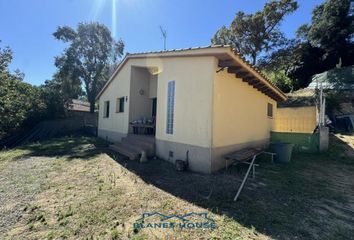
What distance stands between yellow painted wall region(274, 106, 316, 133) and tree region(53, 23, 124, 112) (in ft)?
69.5

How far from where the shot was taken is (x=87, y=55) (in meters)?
25.0

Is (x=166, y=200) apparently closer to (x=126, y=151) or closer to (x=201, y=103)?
(x=201, y=103)

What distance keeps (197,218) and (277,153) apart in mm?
6068

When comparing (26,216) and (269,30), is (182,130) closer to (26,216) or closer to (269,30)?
(26,216)

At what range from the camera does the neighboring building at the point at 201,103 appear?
6.77m

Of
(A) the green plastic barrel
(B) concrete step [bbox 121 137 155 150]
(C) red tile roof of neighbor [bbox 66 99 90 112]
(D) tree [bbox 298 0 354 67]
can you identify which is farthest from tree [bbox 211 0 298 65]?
(C) red tile roof of neighbor [bbox 66 99 90 112]

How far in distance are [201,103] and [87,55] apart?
22.7 metres

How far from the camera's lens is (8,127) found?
56.6 feet

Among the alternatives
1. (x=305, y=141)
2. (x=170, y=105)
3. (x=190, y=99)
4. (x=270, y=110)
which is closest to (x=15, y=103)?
(x=170, y=105)

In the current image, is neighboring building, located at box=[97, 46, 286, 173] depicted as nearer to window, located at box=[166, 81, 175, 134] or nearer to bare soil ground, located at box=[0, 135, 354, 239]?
window, located at box=[166, 81, 175, 134]

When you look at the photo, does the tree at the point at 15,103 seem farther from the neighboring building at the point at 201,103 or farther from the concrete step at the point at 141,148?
the concrete step at the point at 141,148

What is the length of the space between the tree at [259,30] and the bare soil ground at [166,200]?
18.3 metres

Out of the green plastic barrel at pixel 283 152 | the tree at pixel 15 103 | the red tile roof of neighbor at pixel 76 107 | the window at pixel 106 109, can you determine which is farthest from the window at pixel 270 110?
the red tile roof of neighbor at pixel 76 107

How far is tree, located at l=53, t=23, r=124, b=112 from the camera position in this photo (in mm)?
24375
